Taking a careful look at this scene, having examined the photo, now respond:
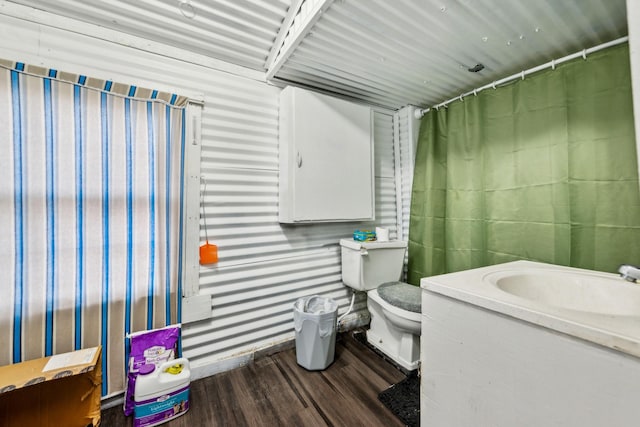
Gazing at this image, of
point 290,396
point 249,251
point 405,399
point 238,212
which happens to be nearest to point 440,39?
point 238,212

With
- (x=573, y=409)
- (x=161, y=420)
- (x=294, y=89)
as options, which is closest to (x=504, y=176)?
(x=573, y=409)

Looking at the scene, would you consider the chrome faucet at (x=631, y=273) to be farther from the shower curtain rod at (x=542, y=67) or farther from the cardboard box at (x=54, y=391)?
the cardboard box at (x=54, y=391)

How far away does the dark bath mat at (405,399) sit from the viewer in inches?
55.8

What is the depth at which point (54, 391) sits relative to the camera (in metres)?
1.29

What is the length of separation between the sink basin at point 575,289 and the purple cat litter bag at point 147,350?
185 cm

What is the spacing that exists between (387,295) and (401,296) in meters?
0.11

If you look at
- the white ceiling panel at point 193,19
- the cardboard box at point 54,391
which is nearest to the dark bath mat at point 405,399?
the cardboard box at point 54,391

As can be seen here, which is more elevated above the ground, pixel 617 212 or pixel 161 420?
pixel 617 212

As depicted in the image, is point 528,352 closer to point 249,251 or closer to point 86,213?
point 249,251

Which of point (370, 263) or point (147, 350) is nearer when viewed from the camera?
point (147, 350)

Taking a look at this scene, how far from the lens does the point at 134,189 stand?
1.53 meters

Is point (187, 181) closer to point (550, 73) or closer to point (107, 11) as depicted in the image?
point (107, 11)

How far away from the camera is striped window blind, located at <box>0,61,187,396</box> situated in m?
1.27

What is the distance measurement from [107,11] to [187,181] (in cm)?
100
